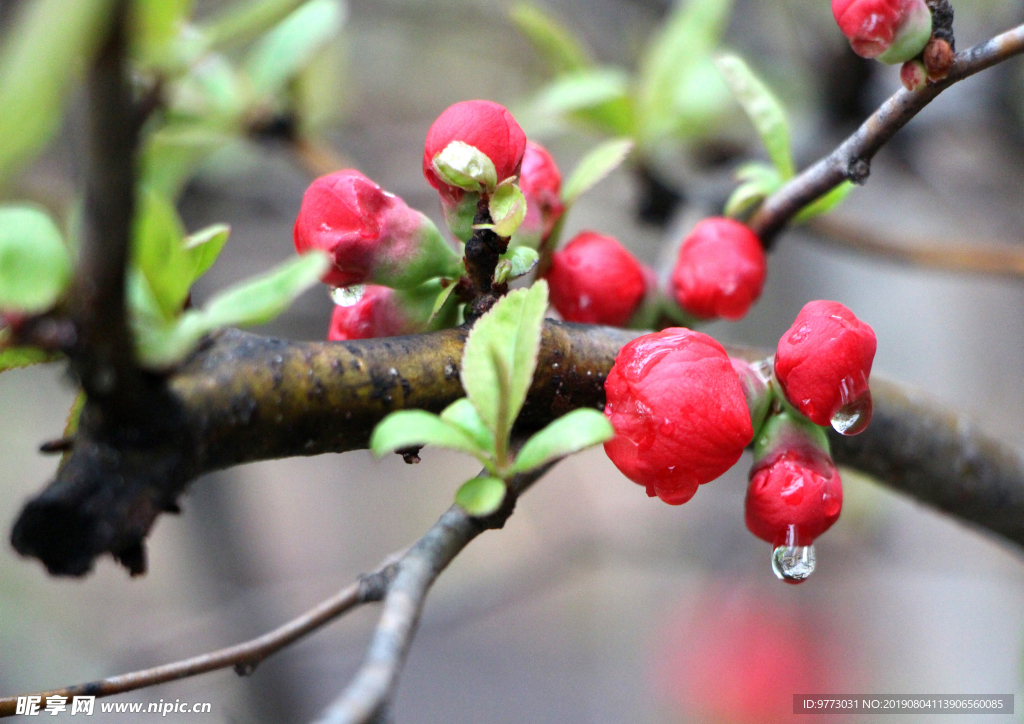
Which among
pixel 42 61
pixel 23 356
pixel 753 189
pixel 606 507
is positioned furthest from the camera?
pixel 606 507

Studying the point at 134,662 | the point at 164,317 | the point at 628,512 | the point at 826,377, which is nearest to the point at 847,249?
the point at 826,377

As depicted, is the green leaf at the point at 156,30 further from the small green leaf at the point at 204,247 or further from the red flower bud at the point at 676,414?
the red flower bud at the point at 676,414

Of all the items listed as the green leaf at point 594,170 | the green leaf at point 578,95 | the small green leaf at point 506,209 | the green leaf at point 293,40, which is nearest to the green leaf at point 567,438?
the small green leaf at point 506,209

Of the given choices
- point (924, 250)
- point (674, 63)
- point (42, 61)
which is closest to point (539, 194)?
point (42, 61)

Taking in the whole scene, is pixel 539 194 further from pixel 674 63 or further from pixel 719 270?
pixel 674 63

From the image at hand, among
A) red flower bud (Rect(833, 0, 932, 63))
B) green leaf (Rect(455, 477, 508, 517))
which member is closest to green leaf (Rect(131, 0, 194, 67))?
green leaf (Rect(455, 477, 508, 517))

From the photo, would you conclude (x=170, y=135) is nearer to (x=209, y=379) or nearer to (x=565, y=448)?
(x=209, y=379)
